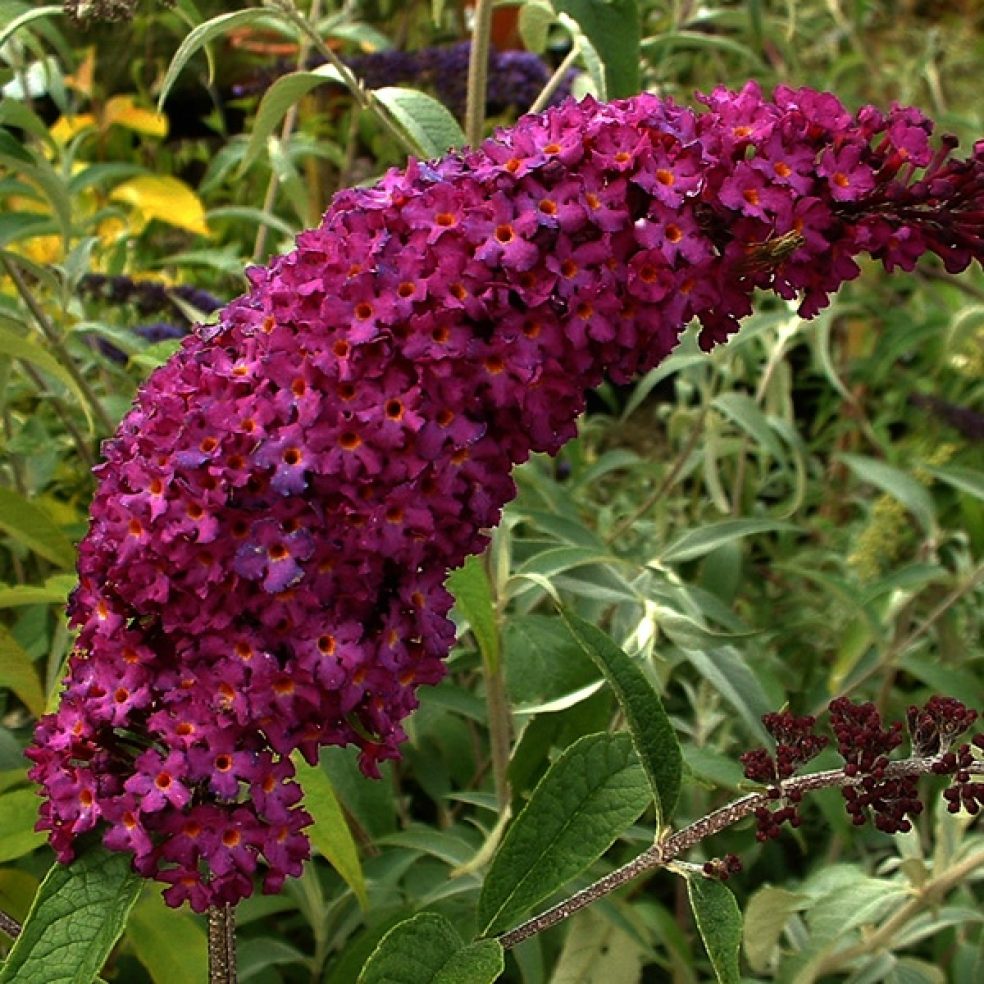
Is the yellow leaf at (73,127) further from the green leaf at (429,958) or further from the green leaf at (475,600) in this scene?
the green leaf at (429,958)

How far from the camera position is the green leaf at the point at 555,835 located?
94 centimetres

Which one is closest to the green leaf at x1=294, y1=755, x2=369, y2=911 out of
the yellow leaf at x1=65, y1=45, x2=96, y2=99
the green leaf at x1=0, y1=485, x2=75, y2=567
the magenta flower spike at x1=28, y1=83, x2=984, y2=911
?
the magenta flower spike at x1=28, y1=83, x2=984, y2=911

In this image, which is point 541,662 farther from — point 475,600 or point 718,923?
point 718,923

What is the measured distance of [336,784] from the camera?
135 cm

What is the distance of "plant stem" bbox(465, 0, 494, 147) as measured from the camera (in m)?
1.35

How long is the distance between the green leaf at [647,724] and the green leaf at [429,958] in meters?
0.15

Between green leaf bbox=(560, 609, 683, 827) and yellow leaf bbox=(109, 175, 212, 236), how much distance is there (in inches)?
60.6

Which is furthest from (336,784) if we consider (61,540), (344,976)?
(61,540)

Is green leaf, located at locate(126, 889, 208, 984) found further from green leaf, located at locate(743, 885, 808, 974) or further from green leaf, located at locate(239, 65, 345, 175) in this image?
green leaf, located at locate(239, 65, 345, 175)

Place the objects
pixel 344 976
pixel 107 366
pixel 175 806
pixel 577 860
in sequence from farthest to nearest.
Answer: pixel 107 366 → pixel 344 976 → pixel 577 860 → pixel 175 806

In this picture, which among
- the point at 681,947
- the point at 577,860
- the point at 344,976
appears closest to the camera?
the point at 577,860

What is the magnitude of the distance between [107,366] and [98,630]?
2.83 ft

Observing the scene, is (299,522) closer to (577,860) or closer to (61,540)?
(577,860)

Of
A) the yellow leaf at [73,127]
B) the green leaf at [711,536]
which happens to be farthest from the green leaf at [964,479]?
the yellow leaf at [73,127]
